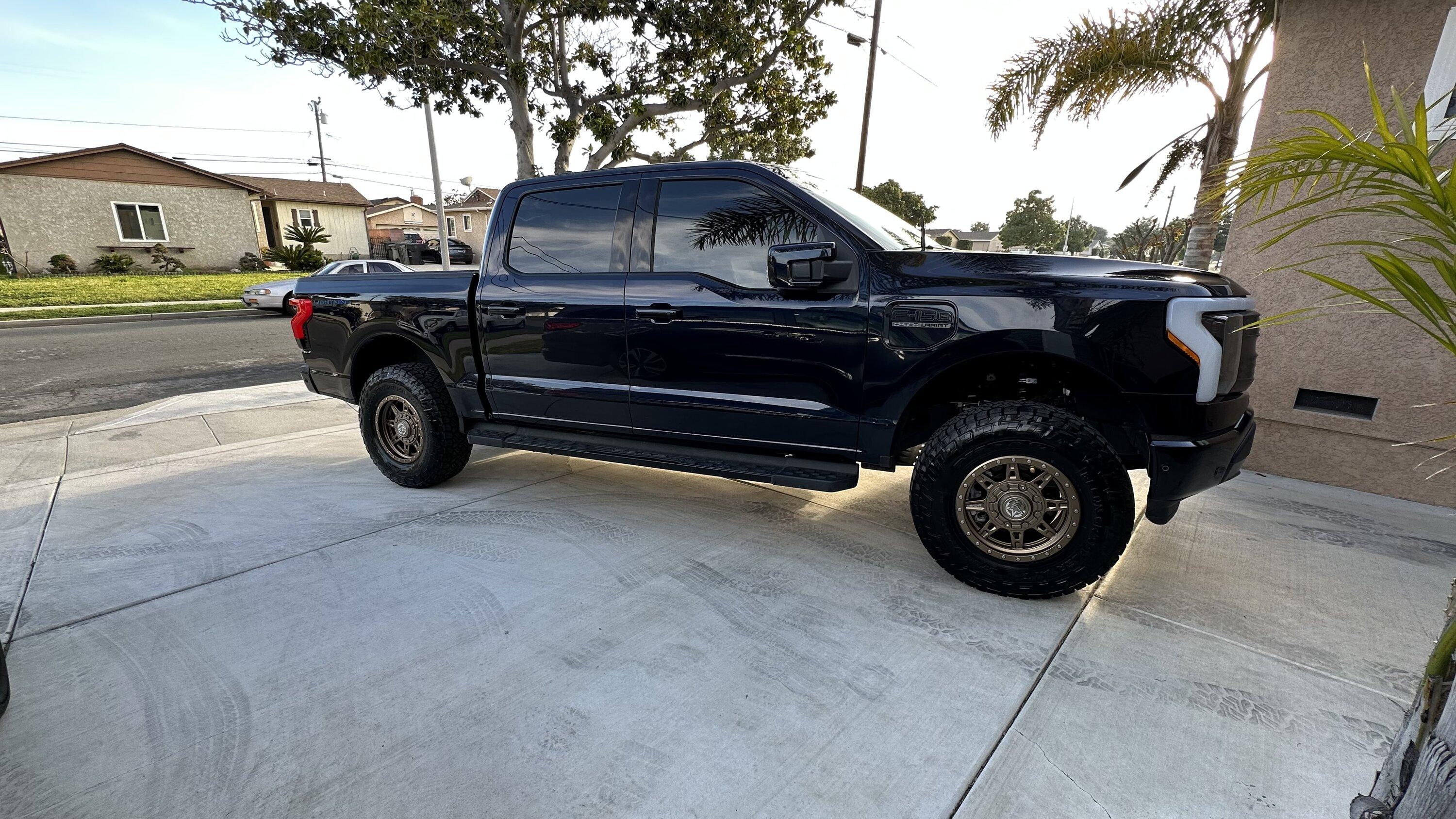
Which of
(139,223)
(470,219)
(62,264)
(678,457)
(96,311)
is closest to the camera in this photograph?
(678,457)

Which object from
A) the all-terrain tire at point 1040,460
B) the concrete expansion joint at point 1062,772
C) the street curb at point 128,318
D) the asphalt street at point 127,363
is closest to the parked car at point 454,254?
the street curb at point 128,318

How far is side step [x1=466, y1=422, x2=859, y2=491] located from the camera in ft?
10.1

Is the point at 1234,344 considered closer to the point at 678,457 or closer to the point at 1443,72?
the point at 678,457

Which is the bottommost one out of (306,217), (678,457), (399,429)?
(399,429)

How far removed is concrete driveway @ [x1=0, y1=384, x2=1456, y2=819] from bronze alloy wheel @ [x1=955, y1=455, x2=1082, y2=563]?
28 cm

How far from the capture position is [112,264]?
22766 mm

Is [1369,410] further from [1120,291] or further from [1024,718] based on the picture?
[1024,718]

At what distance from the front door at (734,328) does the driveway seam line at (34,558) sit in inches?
108

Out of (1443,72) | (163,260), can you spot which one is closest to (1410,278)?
(1443,72)

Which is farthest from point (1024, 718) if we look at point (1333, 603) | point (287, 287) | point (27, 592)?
point (287, 287)

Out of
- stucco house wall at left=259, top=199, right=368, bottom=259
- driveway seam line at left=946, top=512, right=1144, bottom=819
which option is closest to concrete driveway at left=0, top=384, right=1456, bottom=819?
driveway seam line at left=946, top=512, right=1144, bottom=819

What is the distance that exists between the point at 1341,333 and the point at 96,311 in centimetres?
2045

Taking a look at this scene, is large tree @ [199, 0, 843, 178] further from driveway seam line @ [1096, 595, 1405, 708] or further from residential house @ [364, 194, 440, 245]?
residential house @ [364, 194, 440, 245]

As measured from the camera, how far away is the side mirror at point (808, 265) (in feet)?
9.18
